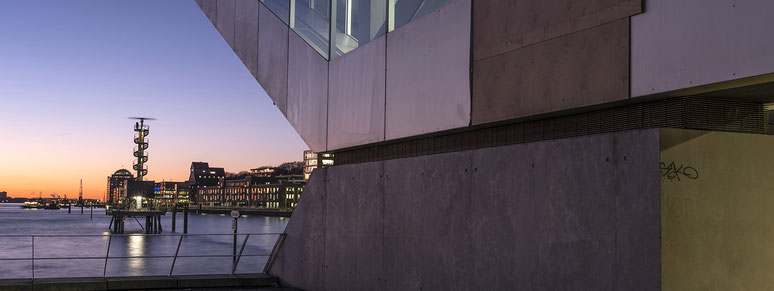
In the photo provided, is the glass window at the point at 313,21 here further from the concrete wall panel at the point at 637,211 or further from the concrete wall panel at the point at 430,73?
the concrete wall panel at the point at 637,211

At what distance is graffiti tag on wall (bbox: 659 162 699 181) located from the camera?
642cm

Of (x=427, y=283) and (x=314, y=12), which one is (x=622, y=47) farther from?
(x=314, y=12)

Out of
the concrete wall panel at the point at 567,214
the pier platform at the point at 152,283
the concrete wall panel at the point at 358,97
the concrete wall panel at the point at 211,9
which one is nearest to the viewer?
the concrete wall panel at the point at 567,214

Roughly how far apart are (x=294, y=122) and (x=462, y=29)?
5860mm

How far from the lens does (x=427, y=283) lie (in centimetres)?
1005

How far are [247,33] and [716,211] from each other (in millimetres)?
12059

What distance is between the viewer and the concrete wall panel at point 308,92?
13.6 metres

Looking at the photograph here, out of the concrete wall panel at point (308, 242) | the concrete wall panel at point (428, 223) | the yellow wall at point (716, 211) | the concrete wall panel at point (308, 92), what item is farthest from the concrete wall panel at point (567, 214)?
the concrete wall panel at point (308, 92)

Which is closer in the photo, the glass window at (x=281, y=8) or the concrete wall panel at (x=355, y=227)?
the concrete wall panel at (x=355, y=227)

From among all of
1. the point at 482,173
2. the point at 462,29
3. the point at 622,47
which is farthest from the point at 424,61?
the point at 622,47

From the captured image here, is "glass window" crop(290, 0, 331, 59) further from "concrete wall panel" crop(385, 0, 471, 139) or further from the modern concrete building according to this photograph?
"concrete wall panel" crop(385, 0, 471, 139)

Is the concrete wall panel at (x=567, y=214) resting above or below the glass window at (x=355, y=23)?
below

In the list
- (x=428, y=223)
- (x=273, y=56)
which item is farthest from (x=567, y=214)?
(x=273, y=56)

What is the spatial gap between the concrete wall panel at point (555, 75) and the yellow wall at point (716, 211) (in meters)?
0.92
